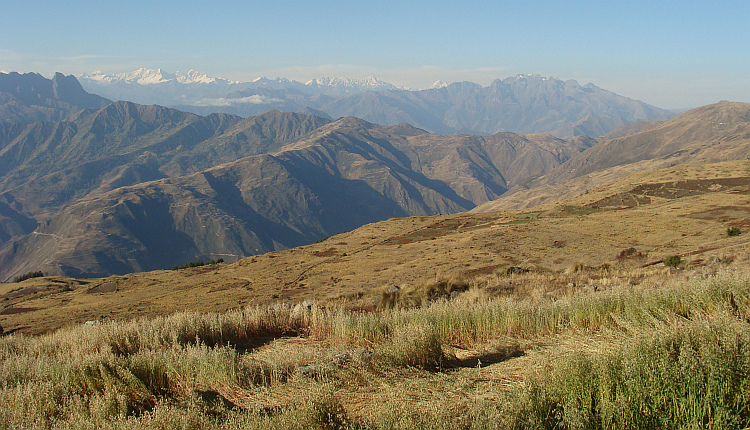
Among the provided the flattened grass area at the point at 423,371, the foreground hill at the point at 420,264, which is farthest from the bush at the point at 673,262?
the flattened grass area at the point at 423,371

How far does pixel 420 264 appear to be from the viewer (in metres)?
27.7

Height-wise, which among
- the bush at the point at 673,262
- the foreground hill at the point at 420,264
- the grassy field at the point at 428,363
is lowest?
the foreground hill at the point at 420,264

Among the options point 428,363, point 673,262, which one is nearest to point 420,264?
point 673,262

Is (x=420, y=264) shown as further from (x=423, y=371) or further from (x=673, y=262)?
(x=423, y=371)

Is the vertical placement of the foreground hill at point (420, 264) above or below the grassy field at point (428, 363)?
below

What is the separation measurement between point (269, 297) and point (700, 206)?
36.2 m

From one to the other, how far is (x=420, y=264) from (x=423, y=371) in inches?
876

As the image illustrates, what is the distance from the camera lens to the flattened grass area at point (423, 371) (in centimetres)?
376

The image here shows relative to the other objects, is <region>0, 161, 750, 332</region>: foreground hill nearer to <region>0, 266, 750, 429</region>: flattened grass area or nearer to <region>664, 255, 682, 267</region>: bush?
<region>664, 255, 682, 267</region>: bush

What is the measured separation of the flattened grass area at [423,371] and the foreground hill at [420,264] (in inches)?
257

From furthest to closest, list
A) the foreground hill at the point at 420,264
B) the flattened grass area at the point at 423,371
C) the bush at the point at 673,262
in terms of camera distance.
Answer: the foreground hill at the point at 420,264 < the bush at the point at 673,262 < the flattened grass area at the point at 423,371

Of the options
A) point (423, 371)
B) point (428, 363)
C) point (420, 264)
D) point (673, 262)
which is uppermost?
point (423, 371)

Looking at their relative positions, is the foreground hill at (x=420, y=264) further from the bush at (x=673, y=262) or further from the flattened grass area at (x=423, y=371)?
the flattened grass area at (x=423, y=371)

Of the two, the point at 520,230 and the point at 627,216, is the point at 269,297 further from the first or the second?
the point at 627,216
